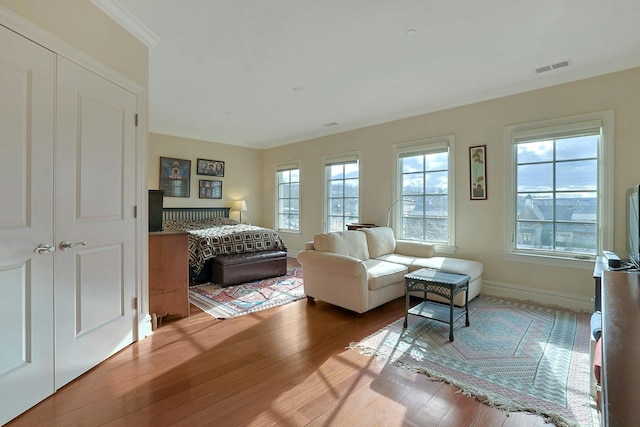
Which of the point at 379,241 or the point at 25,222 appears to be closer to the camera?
the point at 25,222

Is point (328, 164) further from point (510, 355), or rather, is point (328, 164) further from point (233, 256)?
point (510, 355)

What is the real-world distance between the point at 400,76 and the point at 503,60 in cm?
102

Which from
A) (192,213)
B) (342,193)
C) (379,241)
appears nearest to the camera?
(379,241)

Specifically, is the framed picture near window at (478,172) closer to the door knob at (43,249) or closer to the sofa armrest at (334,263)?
the sofa armrest at (334,263)

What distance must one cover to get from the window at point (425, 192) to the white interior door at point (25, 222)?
4.24 meters

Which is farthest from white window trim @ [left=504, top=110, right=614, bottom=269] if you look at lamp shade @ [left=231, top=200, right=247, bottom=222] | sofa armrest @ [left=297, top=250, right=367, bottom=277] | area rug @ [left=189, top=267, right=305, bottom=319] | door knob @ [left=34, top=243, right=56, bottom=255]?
lamp shade @ [left=231, top=200, right=247, bottom=222]

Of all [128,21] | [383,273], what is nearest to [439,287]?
[383,273]

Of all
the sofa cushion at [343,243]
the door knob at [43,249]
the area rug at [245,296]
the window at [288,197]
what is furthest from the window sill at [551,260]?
the door knob at [43,249]

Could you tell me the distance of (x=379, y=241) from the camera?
14.1 feet

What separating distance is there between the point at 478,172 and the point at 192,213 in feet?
17.6

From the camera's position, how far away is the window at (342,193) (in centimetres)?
569

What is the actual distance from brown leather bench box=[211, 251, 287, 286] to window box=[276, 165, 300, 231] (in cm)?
197

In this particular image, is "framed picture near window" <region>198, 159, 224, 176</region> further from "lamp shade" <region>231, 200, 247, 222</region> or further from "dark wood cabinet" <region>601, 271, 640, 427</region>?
"dark wood cabinet" <region>601, 271, 640, 427</region>

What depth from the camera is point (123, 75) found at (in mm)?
2447
